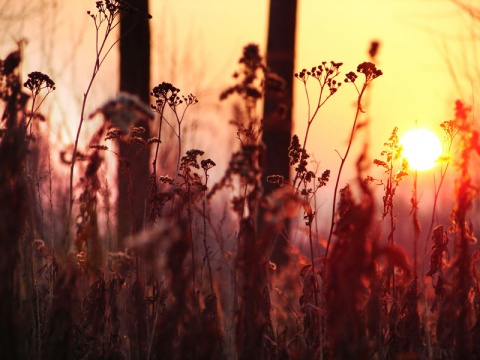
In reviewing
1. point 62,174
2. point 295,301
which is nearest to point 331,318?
point 295,301

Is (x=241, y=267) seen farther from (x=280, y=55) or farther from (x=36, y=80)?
(x=280, y=55)

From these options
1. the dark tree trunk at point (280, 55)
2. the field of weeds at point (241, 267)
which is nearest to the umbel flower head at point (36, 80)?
the field of weeds at point (241, 267)

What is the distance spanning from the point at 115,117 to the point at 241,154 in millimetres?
562

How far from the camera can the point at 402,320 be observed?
13.2 ft

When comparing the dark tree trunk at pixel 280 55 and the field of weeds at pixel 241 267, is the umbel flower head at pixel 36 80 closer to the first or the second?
the field of weeds at pixel 241 267

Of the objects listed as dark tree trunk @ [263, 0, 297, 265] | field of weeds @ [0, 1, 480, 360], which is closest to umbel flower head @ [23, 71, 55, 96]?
field of weeds @ [0, 1, 480, 360]

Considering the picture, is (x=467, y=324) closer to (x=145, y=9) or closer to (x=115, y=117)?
(x=115, y=117)

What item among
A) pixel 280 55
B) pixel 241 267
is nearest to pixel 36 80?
pixel 241 267

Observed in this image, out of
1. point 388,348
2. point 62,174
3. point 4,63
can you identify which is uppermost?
point 62,174

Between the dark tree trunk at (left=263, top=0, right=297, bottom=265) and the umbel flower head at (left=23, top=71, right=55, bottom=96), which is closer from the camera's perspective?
the umbel flower head at (left=23, top=71, right=55, bottom=96)

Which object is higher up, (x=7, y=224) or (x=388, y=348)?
(x=7, y=224)

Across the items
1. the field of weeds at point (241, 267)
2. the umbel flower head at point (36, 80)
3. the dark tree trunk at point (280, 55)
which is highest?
the dark tree trunk at point (280, 55)

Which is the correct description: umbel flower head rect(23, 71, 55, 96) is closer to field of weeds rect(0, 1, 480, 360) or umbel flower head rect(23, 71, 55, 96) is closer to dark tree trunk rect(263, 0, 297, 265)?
field of weeds rect(0, 1, 480, 360)

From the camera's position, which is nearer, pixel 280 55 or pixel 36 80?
pixel 36 80
